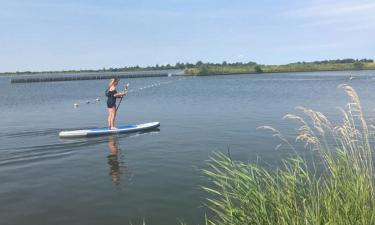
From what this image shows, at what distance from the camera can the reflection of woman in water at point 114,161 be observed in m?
12.9

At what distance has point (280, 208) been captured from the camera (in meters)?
5.76

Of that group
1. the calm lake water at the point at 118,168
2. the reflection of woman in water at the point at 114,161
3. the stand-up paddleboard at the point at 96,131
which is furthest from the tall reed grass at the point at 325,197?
the stand-up paddleboard at the point at 96,131

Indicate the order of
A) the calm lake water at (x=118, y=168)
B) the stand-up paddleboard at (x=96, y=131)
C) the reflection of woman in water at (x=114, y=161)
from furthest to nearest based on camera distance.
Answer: the stand-up paddleboard at (x=96, y=131)
the reflection of woman in water at (x=114, y=161)
the calm lake water at (x=118, y=168)

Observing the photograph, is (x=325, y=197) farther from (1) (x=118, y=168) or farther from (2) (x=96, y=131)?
(2) (x=96, y=131)

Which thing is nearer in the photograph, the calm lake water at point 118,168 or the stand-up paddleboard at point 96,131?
the calm lake water at point 118,168

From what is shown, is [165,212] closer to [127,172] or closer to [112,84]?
[127,172]

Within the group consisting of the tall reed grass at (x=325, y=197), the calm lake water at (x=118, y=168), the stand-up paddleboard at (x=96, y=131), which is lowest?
the calm lake water at (x=118, y=168)

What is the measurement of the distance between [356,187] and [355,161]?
0.42 m

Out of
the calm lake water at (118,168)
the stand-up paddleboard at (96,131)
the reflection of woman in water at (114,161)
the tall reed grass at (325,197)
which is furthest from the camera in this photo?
the stand-up paddleboard at (96,131)

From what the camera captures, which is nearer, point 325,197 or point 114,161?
point 325,197

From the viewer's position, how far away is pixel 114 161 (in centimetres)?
1493

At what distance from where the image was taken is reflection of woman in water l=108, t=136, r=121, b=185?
42.3 ft

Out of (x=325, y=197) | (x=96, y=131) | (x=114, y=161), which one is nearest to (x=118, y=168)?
(x=114, y=161)

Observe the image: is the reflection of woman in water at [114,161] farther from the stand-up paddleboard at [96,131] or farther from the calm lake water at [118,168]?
the stand-up paddleboard at [96,131]
